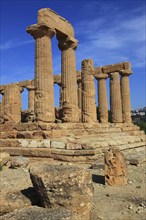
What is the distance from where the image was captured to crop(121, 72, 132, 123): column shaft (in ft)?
93.8

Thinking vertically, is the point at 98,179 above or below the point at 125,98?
below

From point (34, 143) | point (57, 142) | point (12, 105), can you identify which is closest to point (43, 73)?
point (12, 105)

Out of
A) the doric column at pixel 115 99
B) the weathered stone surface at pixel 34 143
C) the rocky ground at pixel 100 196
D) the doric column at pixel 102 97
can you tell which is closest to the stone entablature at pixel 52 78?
the weathered stone surface at pixel 34 143

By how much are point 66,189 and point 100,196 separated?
3.36 metres

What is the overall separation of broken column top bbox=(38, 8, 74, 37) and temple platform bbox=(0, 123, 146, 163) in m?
6.42

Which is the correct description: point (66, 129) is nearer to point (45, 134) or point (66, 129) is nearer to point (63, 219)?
point (45, 134)

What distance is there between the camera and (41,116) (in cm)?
1689

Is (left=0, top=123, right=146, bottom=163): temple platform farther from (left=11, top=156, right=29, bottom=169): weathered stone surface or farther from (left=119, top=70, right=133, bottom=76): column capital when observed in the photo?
(left=119, top=70, right=133, bottom=76): column capital

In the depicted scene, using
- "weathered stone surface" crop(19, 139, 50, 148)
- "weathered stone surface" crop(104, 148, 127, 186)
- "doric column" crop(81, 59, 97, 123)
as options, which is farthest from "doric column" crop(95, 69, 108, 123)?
"weathered stone surface" crop(104, 148, 127, 186)

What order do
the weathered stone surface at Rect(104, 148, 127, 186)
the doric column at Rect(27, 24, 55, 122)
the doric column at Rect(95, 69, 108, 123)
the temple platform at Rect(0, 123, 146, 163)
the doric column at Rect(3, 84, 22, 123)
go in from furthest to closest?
the doric column at Rect(95, 69, 108, 123)
the doric column at Rect(3, 84, 22, 123)
the doric column at Rect(27, 24, 55, 122)
the temple platform at Rect(0, 123, 146, 163)
the weathered stone surface at Rect(104, 148, 127, 186)

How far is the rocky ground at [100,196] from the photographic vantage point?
5.22 metres

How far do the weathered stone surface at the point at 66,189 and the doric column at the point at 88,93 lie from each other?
15761 millimetres

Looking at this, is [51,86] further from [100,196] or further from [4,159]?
[100,196]

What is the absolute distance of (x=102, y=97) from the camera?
97.2ft
